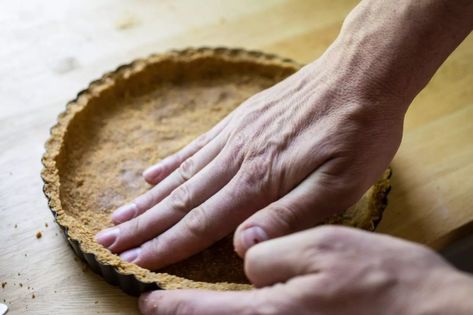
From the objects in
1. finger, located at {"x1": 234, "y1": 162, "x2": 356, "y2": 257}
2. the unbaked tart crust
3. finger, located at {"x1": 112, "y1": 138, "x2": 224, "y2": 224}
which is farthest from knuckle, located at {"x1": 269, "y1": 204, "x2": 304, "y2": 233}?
finger, located at {"x1": 112, "y1": 138, "x2": 224, "y2": 224}

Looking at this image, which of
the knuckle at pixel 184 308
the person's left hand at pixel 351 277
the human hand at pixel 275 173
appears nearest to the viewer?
the person's left hand at pixel 351 277

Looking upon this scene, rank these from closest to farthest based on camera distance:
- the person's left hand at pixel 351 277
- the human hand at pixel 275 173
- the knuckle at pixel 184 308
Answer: the person's left hand at pixel 351 277, the knuckle at pixel 184 308, the human hand at pixel 275 173

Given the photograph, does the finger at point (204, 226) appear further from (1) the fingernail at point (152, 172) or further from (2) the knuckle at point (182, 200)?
(1) the fingernail at point (152, 172)

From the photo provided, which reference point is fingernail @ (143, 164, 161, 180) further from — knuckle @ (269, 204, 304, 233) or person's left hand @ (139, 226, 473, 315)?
person's left hand @ (139, 226, 473, 315)

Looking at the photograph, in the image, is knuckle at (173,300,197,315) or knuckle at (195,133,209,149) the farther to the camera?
knuckle at (195,133,209,149)

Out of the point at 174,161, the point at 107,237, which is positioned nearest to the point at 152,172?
the point at 174,161

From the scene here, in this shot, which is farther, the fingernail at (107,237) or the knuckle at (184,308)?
the fingernail at (107,237)

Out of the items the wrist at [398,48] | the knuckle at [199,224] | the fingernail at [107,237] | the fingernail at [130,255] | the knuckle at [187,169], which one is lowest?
the fingernail at [130,255]

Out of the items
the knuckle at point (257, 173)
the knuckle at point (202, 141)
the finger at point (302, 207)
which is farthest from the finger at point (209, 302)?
the knuckle at point (202, 141)
